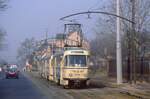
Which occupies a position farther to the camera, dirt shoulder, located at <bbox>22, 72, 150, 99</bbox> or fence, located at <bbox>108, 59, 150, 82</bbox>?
fence, located at <bbox>108, 59, 150, 82</bbox>

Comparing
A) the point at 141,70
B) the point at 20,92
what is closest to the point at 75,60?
the point at 20,92

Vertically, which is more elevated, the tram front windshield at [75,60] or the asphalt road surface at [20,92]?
the tram front windshield at [75,60]

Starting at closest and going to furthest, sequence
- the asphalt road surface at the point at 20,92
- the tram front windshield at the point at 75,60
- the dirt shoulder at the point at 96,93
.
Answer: the dirt shoulder at the point at 96,93 → the asphalt road surface at the point at 20,92 → the tram front windshield at the point at 75,60

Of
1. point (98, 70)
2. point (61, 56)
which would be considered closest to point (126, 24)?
point (61, 56)

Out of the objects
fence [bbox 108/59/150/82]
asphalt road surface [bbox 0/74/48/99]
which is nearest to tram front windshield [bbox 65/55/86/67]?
asphalt road surface [bbox 0/74/48/99]

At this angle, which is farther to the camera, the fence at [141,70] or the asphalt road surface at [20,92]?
the fence at [141,70]

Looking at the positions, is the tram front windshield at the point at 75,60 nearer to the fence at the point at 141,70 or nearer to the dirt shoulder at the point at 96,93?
the dirt shoulder at the point at 96,93

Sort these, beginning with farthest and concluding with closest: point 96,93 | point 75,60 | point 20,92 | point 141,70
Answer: point 141,70
point 75,60
point 20,92
point 96,93

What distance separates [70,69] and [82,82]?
5.71 feet

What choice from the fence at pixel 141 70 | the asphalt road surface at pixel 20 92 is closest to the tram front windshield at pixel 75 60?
the asphalt road surface at pixel 20 92

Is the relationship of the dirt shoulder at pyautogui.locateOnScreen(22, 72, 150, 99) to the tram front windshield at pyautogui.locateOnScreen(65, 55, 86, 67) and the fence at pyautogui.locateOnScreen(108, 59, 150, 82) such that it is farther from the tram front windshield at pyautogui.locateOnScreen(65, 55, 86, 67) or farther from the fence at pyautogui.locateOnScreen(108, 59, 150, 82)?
the fence at pyautogui.locateOnScreen(108, 59, 150, 82)

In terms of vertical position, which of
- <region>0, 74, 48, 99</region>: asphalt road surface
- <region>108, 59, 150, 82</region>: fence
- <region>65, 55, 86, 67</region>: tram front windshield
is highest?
<region>65, 55, 86, 67</region>: tram front windshield

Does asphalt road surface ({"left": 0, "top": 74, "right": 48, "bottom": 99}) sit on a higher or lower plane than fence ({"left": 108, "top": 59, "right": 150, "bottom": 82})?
lower

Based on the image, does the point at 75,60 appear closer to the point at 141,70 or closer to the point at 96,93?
the point at 96,93
